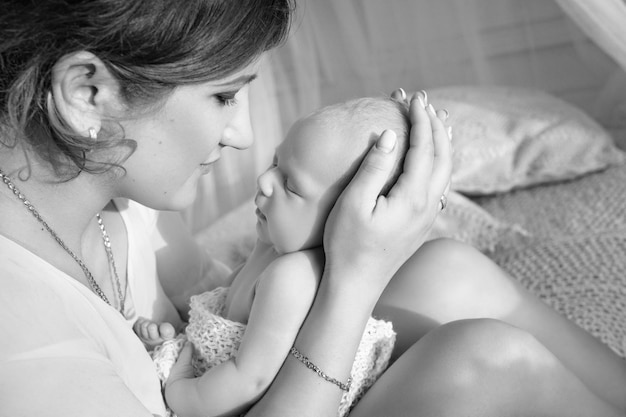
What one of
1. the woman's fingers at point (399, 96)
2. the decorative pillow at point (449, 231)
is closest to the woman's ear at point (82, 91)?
the woman's fingers at point (399, 96)

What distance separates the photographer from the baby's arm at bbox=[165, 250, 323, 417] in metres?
1.16

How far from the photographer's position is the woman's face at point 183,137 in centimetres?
110

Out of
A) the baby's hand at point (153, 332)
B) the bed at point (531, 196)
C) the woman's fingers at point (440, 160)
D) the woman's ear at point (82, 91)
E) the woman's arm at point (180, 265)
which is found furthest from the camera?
the bed at point (531, 196)

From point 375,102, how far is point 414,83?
1.56 metres

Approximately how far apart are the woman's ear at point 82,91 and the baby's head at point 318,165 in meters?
0.31

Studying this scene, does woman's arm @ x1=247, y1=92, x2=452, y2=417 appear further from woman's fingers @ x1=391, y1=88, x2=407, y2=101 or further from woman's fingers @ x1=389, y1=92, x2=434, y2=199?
woman's fingers @ x1=391, y1=88, x2=407, y2=101

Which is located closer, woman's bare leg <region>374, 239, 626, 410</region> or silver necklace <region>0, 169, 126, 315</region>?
silver necklace <region>0, 169, 126, 315</region>

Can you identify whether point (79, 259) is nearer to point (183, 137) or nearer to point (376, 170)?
point (183, 137)

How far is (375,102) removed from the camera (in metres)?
1.28

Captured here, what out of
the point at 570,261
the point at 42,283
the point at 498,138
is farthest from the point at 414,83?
the point at 42,283

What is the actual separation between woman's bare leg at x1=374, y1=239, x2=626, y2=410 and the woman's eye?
47cm

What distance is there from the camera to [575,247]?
72.2 inches

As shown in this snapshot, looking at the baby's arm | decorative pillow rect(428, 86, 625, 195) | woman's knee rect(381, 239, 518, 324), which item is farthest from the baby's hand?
decorative pillow rect(428, 86, 625, 195)

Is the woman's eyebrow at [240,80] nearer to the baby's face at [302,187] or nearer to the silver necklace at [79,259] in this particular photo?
the baby's face at [302,187]
